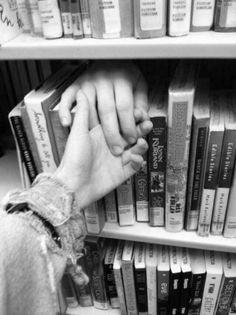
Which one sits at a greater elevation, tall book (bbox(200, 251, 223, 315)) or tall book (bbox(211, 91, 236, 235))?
tall book (bbox(211, 91, 236, 235))

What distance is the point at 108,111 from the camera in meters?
0.55

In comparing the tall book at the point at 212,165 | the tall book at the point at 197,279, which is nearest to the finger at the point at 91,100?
the tall book at the point at 212,165

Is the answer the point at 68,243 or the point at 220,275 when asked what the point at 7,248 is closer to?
the point at 68,243

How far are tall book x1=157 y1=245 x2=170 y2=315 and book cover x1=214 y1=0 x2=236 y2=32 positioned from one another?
54 centimetres

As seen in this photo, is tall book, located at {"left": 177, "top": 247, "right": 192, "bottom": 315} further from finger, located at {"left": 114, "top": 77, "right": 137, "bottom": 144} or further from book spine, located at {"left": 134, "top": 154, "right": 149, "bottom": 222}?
finger, located at {"left": 114, "top": 77, "right": 137, "bottom": 144}

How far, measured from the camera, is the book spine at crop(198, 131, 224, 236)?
0.55 metres

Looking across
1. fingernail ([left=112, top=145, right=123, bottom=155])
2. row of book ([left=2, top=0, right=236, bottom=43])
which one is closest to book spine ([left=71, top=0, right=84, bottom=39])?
row of book ([left=2, top=0, right=236, bottom=43])

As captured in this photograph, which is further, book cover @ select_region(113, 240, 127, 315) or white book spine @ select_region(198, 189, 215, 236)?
book cover @ select_region(113, 240, 127, 315)

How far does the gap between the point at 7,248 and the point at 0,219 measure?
5 centimetres

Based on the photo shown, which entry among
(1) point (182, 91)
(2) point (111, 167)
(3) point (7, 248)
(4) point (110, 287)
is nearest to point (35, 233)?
(3) point (7, 248)

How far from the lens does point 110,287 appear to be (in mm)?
852

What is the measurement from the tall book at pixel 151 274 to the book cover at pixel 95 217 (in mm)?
160

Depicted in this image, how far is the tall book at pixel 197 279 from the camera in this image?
2.41ft

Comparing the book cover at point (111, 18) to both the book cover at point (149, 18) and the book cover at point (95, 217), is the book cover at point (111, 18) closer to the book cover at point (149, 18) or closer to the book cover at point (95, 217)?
the book cover at point (149, 18)
